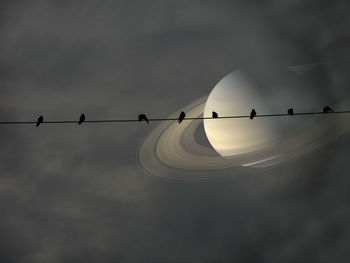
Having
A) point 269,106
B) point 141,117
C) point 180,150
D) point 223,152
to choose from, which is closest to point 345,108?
point 269,106

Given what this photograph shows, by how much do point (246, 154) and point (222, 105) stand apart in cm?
937

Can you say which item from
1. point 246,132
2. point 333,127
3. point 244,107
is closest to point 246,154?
point 246,132

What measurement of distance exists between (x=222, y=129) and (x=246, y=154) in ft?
23.1

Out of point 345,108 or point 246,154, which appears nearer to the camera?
point 246,154

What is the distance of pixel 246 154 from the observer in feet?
181

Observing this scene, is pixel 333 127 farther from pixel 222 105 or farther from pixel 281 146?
pixel 222 105

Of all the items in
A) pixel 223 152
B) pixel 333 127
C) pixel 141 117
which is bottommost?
pixel 141 117

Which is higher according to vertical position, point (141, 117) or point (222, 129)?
point (222, 129)

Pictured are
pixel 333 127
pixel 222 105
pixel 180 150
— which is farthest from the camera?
pixel 333 127

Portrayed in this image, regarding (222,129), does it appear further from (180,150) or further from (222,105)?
(180,150)

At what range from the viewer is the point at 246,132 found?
52906 mm

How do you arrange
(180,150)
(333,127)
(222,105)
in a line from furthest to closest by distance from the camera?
(333,127) → (180,150) → (222,105)

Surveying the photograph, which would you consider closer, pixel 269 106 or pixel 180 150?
pixel 269 106

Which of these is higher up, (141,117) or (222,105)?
(222,105)
